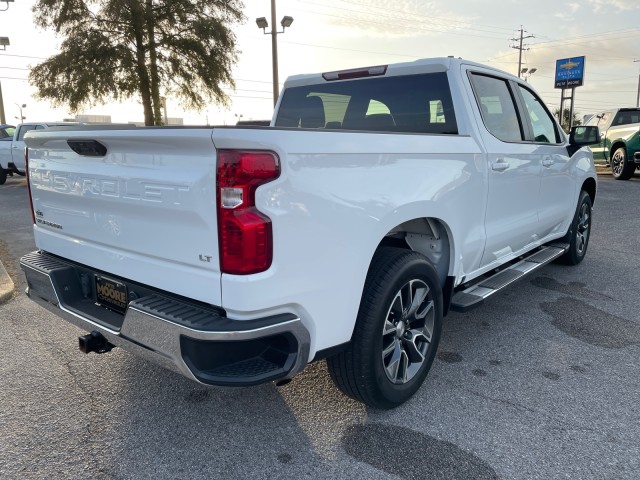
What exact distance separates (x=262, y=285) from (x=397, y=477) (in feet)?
3.55

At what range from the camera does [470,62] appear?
11.9ft

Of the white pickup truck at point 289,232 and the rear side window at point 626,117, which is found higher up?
the rear side window at point 626,117

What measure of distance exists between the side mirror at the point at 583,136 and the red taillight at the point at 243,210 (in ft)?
13.3

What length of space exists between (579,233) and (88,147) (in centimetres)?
523

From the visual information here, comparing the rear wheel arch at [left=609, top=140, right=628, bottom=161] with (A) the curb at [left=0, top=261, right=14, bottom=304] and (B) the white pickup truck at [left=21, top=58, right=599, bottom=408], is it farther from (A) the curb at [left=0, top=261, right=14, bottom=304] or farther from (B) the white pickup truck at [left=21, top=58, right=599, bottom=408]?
(A) the curb at [left=0, top=261, right=14, bottom=304]

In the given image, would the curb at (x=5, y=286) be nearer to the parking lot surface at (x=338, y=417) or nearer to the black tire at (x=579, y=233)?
the parking lot surface at (x=338, y=417)


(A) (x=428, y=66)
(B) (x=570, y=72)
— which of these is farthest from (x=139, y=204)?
(B) (x=570, y=72)

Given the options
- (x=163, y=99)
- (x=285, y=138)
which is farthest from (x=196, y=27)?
(x=285, y=138)

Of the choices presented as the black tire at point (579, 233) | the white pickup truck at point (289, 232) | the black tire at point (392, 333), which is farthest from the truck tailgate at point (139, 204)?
the black tire at point (579, 233)

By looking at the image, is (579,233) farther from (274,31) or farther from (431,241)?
(274,31)

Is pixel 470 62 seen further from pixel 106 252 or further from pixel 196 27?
pixel 196 27

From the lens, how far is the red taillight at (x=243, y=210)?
1966 mm

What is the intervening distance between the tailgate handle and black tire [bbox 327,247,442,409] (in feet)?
4.75

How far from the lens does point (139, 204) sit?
2299 mm
